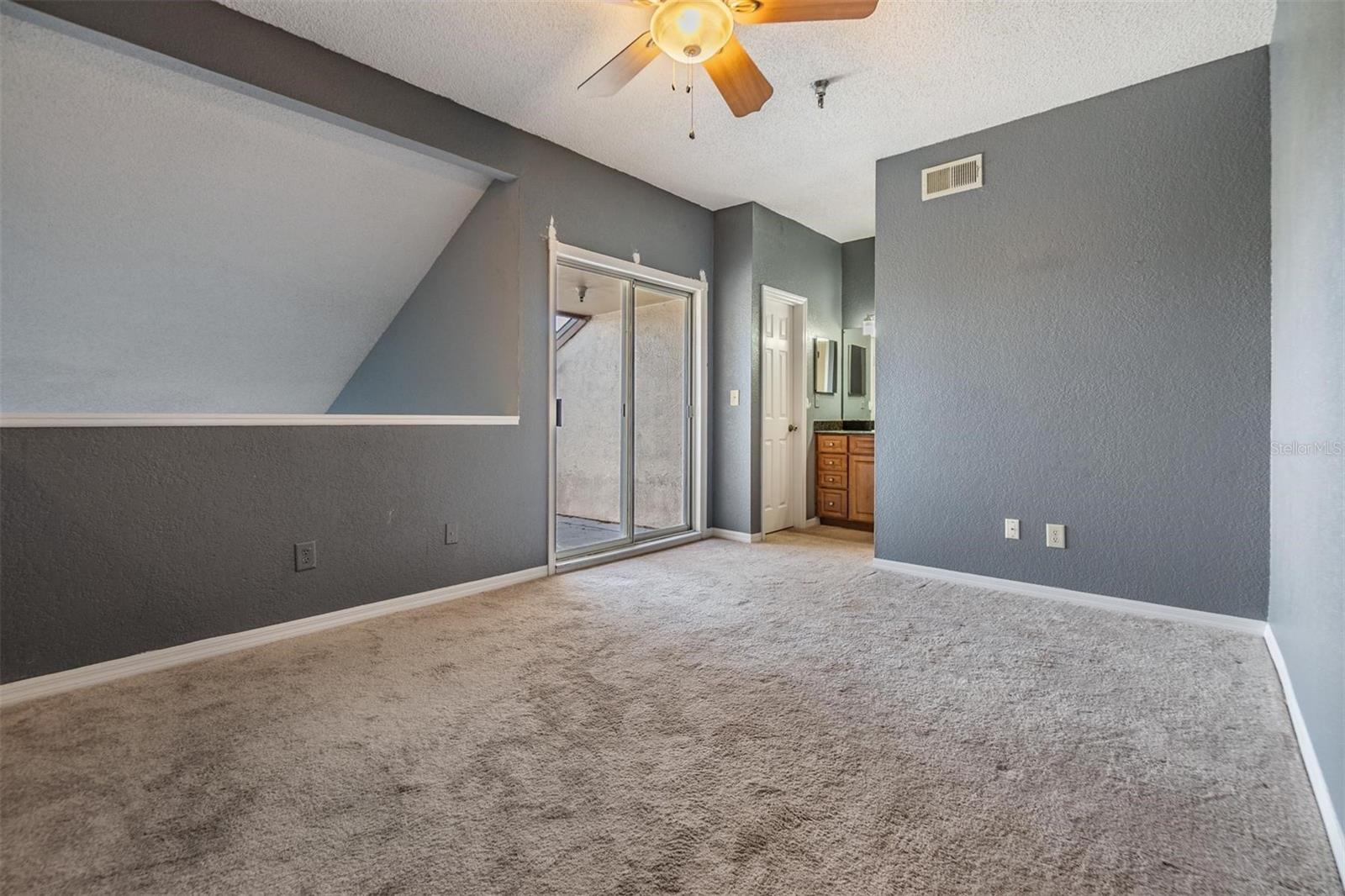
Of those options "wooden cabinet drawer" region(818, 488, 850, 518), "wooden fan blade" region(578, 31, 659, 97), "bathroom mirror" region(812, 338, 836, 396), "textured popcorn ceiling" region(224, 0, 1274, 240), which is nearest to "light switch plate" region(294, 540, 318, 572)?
"textured popcorn ceiling" region(224, 0, 1274, 240)

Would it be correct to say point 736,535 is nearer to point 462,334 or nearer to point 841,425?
point 841,425

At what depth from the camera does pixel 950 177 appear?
3.72 metres

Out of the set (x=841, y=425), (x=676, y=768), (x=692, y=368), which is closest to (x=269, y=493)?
(x=676, y=768)

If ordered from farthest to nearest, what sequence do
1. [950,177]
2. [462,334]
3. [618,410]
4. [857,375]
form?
[857,375] → [618,410] → [462,334] → [950,177]

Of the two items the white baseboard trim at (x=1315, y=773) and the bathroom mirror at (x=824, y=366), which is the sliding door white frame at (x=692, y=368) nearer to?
the bathroom mirror at (x=824, y=366)

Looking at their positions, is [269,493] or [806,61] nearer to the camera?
[269,493]

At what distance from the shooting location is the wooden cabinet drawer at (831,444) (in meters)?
5.58

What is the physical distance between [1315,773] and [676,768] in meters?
1.72

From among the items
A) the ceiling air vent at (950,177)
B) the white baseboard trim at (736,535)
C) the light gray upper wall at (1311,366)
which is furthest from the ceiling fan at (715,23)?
the white baseboard trim at (736,535)

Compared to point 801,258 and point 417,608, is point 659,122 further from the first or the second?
point 417,608

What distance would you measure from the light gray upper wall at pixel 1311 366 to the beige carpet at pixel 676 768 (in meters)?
0.30

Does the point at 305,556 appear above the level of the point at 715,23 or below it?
below

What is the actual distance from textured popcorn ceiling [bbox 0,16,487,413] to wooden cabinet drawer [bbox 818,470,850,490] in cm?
375

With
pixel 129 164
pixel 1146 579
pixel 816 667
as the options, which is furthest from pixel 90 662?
pixel 1146 579
